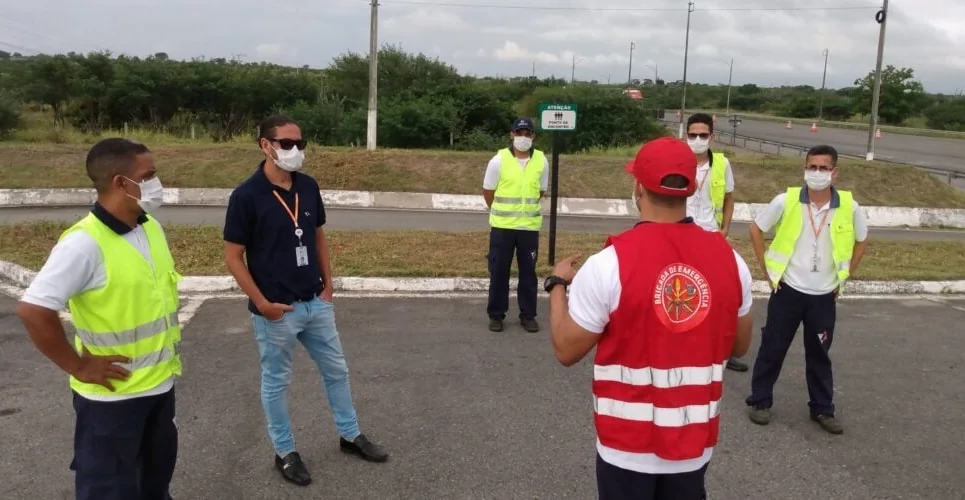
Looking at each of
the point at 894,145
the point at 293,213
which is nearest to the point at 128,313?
the point at 293,213

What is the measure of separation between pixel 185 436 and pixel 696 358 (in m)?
3.25

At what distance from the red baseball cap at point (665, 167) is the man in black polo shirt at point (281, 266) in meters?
2.05

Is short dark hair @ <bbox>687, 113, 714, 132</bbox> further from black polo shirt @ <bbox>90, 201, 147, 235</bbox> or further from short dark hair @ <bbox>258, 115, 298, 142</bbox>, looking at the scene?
black polo shirt @ <bbox>90, 201, 147, 235</bbox>

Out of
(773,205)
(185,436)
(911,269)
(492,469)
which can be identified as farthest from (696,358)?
(911,269)

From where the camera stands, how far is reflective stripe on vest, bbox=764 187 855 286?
449cm

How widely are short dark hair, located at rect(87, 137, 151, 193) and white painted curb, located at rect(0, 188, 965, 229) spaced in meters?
13.6

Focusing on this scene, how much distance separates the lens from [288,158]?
3689mm

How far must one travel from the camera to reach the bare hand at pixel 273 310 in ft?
11.8

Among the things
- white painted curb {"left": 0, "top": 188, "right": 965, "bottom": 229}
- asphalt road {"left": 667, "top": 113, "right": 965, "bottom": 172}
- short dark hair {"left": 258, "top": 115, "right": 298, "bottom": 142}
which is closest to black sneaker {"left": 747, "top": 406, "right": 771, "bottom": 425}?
short dark hair {"left": 258, "top": 115, "right": 298, "bottom": 142}

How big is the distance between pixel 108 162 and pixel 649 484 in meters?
2.36

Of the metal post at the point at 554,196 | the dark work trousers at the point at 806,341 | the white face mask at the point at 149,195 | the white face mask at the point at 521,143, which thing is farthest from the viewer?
the metal post at the point at 554,196

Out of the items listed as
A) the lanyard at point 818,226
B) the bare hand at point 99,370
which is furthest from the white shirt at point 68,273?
the lanyard at point 818,226

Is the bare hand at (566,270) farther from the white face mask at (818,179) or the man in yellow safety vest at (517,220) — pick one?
the man in yellow safety vest at (517,220)

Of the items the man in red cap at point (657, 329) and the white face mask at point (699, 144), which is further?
the white face mask at point (699, 144)
